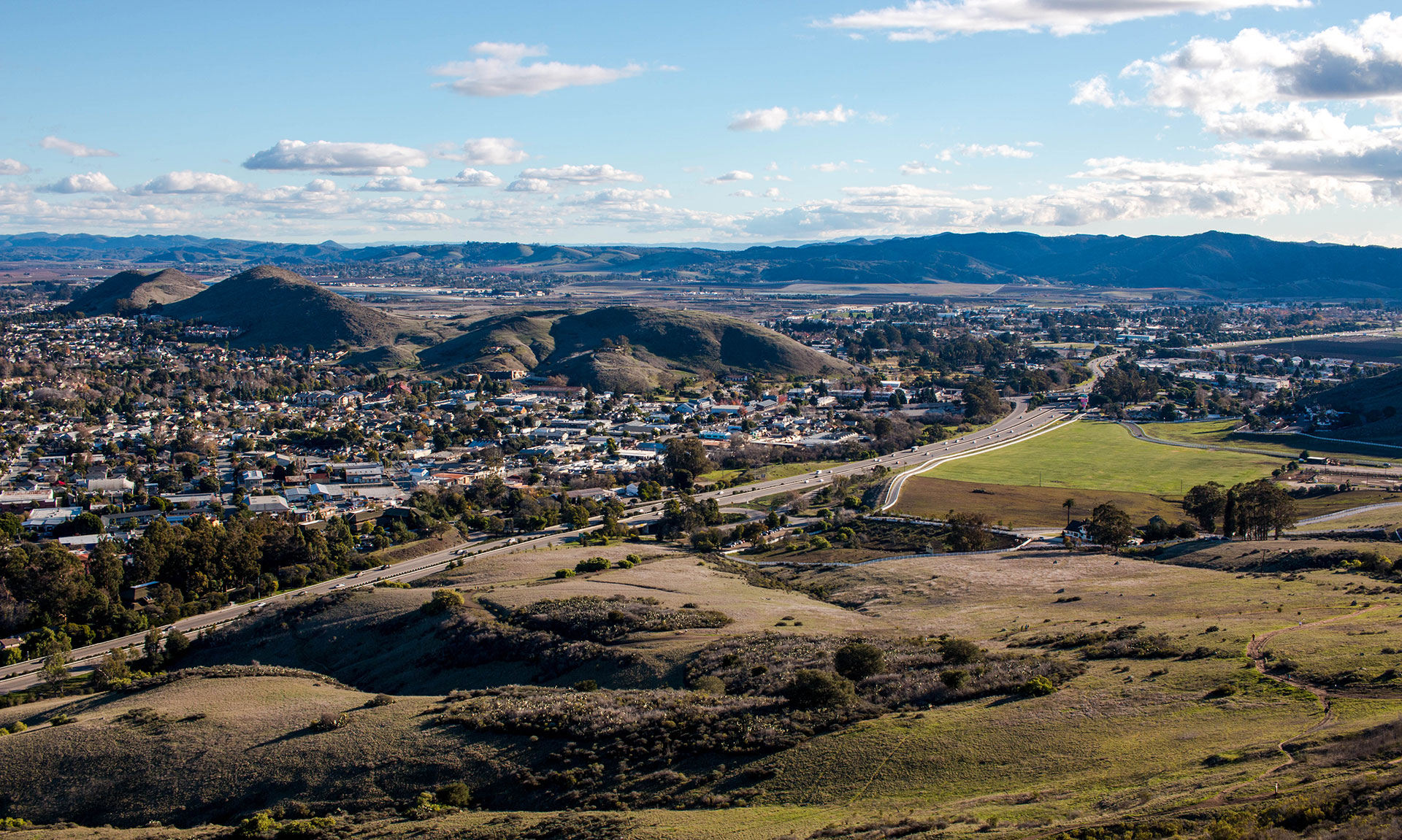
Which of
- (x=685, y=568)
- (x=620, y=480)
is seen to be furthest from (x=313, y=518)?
(x=685, y=568)

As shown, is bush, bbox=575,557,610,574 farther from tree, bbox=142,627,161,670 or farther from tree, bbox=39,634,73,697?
tree, bbox=39,634,73,697

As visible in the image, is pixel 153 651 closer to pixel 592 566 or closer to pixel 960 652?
pixel 592 566

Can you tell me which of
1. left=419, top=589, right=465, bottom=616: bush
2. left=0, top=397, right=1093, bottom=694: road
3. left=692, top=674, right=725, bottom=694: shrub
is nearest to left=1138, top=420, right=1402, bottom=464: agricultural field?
left=0, top=397, right=1093, bottom=694: road

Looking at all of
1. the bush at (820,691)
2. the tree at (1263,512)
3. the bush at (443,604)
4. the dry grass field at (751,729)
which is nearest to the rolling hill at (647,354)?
the tree at (1263,512)

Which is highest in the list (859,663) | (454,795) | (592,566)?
(859,663)

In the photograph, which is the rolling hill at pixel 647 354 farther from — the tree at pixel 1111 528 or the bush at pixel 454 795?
the bush at pixel 454 795

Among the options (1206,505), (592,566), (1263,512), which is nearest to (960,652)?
(592,566)

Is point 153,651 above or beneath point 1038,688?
beneath
